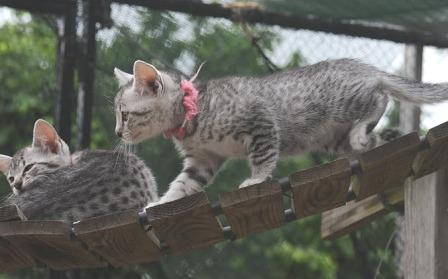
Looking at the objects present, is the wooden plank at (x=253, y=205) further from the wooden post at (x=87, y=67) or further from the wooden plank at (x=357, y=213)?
the wooden post at (x=87, y=67)

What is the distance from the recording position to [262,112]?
3.53 meters

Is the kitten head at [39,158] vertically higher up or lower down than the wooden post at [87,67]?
lower down

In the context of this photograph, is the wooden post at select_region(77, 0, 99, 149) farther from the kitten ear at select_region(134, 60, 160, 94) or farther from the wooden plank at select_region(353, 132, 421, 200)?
the wooden plank at select_region(353, 132, 421, 200)

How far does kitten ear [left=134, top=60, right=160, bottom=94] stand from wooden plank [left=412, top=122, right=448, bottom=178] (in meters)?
1.08


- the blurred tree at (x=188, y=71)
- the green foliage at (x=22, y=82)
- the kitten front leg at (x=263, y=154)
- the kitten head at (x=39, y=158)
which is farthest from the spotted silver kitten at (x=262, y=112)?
the green foliage at (x=22, y=82)

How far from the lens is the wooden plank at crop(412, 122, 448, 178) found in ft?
9.82

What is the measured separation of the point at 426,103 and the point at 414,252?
0.76m

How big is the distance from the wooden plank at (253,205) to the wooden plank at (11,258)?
816 mm

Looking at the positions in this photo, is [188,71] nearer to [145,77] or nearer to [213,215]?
[145,77]

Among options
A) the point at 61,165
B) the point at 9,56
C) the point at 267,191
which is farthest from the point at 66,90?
the point at 9,56

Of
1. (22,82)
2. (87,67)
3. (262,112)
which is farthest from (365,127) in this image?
(22,82)

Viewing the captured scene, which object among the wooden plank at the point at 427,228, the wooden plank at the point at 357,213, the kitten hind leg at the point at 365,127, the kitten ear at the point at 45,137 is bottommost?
the wooden plank at the point at 357,213

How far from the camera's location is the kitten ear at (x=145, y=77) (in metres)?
3.50

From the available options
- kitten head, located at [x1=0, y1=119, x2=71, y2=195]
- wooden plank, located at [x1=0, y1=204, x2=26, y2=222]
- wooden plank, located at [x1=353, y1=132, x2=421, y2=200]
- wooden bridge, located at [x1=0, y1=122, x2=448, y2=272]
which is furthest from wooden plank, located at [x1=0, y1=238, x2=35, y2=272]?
wooden plank, located at [x1=353, y1=132, x2=421, y2=200]
